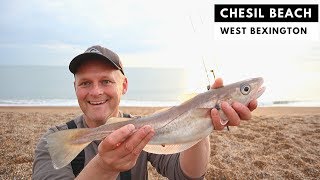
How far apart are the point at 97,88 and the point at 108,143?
4.08 feet

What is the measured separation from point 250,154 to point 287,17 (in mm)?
4883

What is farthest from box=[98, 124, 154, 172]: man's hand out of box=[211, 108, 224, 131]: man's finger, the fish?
box=[211, 108, 224, 131]: man's finger

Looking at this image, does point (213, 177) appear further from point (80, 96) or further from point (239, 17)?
point (239, 17)

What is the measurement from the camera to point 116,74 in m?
4.23

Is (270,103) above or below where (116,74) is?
below

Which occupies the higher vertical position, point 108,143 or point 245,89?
point 245,89

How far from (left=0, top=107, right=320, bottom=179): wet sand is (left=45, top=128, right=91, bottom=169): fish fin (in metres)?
3.92

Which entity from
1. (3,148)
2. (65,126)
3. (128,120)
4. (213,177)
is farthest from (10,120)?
(128,120)

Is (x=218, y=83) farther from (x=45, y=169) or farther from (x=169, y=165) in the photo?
(x=45, y=169)

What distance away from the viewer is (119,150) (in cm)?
299

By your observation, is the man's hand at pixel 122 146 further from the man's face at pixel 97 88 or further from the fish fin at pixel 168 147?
the man's face at pixel 97 88

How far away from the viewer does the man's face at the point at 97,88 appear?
161 inches

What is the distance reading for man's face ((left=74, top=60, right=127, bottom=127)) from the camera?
4.09 m

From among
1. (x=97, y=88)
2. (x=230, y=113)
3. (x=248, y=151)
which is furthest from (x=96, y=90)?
(x=248, y=151)
